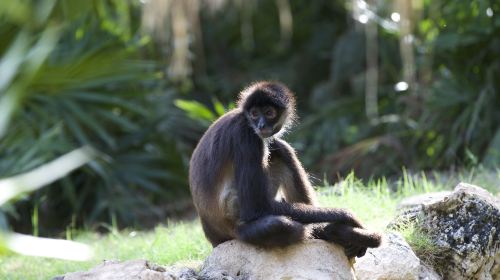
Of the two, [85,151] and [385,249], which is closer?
[385,249]

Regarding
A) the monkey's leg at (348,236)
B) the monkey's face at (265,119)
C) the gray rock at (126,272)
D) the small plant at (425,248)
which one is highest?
the monkey's face at (265,119)

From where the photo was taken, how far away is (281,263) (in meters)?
4.59

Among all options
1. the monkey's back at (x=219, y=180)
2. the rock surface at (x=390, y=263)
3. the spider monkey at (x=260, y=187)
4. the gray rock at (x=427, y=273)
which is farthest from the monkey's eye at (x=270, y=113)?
the gray rock at (x=427, y=273)

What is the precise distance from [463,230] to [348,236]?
978 mm

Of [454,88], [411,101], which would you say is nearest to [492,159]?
[454,88]

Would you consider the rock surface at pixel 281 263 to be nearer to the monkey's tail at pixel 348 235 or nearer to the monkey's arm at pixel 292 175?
the monkey's tail at pixel 348 235

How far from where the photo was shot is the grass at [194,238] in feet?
18.6

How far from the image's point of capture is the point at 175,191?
11148 millimetres

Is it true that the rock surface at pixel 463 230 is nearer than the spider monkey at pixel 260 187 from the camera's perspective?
No

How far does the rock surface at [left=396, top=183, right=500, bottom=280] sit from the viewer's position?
524 centimetres

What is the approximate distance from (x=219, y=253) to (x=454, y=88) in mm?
6032

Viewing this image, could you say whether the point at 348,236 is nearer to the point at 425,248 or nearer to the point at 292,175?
the point at 292,175

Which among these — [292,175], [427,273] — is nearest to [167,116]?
[292,175]

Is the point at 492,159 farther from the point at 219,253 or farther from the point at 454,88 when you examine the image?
the point at 219,253
